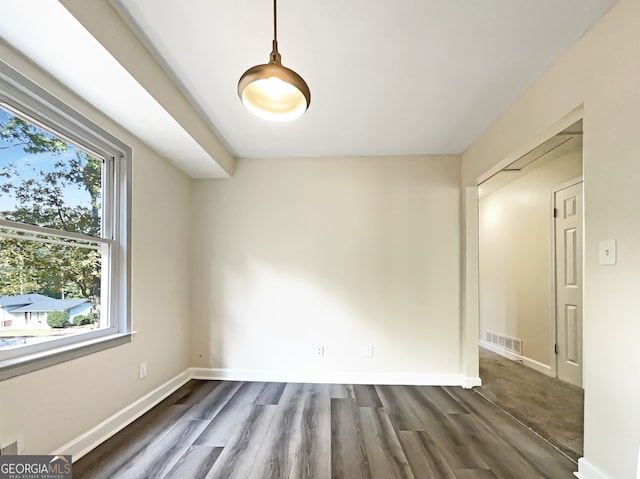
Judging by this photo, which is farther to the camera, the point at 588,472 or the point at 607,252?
the point at 588,472

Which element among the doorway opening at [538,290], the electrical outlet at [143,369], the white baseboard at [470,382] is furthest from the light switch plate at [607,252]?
the electrical outlet at [143,369]

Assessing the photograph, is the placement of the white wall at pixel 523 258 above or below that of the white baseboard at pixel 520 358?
above

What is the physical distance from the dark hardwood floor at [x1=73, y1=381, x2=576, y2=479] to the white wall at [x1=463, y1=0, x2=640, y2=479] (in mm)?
513

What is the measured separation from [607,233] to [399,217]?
2029 millimetres

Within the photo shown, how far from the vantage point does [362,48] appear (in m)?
1.91

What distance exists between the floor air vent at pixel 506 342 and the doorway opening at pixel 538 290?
1 cm

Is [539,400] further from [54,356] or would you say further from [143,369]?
[54,356]

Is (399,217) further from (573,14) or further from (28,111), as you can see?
(28,111)

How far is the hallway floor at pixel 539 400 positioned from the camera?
7.67ft

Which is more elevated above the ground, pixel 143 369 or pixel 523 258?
pixel 523 258

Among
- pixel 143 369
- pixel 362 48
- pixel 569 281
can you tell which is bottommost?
pixel 143 369

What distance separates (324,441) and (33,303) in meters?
2.06
